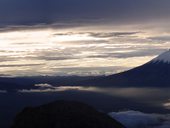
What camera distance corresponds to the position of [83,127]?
540 feet

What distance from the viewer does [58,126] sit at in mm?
161750

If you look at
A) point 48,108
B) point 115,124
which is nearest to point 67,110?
point 48,108

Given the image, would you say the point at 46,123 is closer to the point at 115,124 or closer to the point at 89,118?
the point at 89,118

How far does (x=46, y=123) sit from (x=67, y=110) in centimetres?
1060

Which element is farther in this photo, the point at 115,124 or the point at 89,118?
the point at 115,124

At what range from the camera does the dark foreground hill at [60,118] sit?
532ft

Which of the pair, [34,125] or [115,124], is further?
[115,124]

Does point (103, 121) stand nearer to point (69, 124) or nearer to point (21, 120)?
point (69, 124)

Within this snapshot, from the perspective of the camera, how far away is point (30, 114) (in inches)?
6516

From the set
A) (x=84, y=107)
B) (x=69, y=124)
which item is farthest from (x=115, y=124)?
(x=69, y=124)

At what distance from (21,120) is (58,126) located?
984 cm

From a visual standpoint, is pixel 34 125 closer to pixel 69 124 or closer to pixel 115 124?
pixel 69 124

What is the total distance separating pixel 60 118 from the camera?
165625mm

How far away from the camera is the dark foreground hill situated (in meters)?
162
